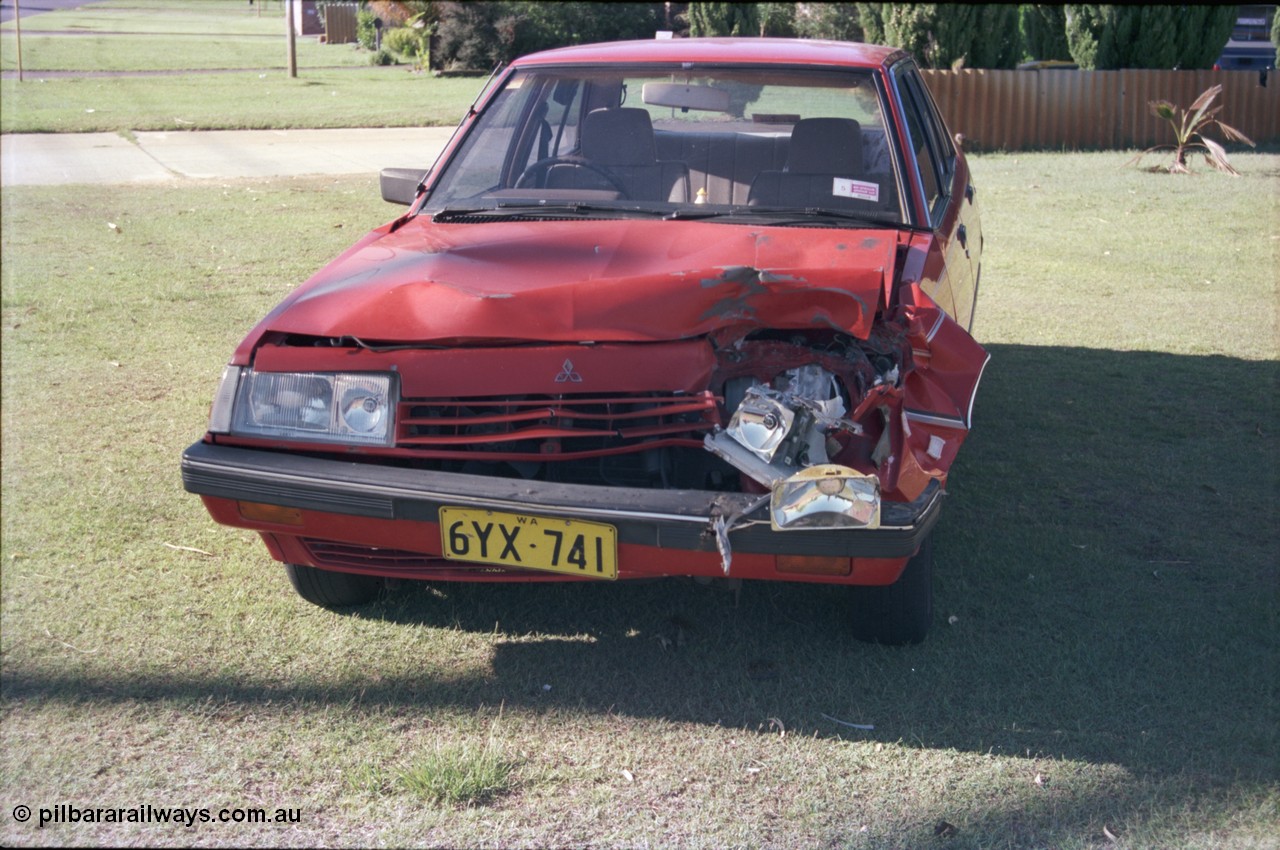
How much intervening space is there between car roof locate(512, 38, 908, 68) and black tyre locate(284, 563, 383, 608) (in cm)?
206

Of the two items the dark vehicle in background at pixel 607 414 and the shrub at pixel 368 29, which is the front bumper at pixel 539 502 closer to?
the dark vehicle in background at pixel 607 414

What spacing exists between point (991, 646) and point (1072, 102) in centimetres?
1323

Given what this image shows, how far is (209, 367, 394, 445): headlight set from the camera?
292 centimetres

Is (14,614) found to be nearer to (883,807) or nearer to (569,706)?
(569,706)

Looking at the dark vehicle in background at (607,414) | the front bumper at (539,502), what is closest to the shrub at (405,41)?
the dark vehicle in background at (607,414)

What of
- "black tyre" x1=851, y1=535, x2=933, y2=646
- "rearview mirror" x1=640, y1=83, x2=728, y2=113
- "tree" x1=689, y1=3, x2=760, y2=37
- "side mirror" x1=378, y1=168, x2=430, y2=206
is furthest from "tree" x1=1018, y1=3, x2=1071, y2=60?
"black tyre" x1=851, y1=535, x2=933, y2=646

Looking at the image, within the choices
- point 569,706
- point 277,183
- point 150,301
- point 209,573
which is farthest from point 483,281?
point 277,183

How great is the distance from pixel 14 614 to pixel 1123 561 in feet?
11.4

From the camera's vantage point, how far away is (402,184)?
4352mm

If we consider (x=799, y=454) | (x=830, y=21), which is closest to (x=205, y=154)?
(x=799, y=454)

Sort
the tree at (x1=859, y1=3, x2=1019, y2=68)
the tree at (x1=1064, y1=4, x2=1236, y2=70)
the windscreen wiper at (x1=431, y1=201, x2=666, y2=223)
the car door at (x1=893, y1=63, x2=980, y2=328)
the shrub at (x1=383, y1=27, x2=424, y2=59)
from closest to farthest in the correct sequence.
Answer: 1. the car door at (x1=893, y1=63, x2=980, y2=328)
2. the windscreen wiper at (x1=431, y1=201, x2=666, y2=223)
3. the tree at (x1=1064, y1=4, x2=1236, y2=70)
4. the tree at (x1=859, y1=3, x2=1019, y2=68)
5. the shrub at (x1=383, y1=27, x2=424, y2=59)

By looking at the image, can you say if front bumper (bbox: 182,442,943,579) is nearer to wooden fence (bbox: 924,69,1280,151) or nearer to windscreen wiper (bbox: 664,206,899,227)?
windscreen wiper (bbox: 664,206,899,227)

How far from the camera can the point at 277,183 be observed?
11578 mm

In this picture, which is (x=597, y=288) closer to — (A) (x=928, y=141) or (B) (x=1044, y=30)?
(A) (x=928, y=141)
